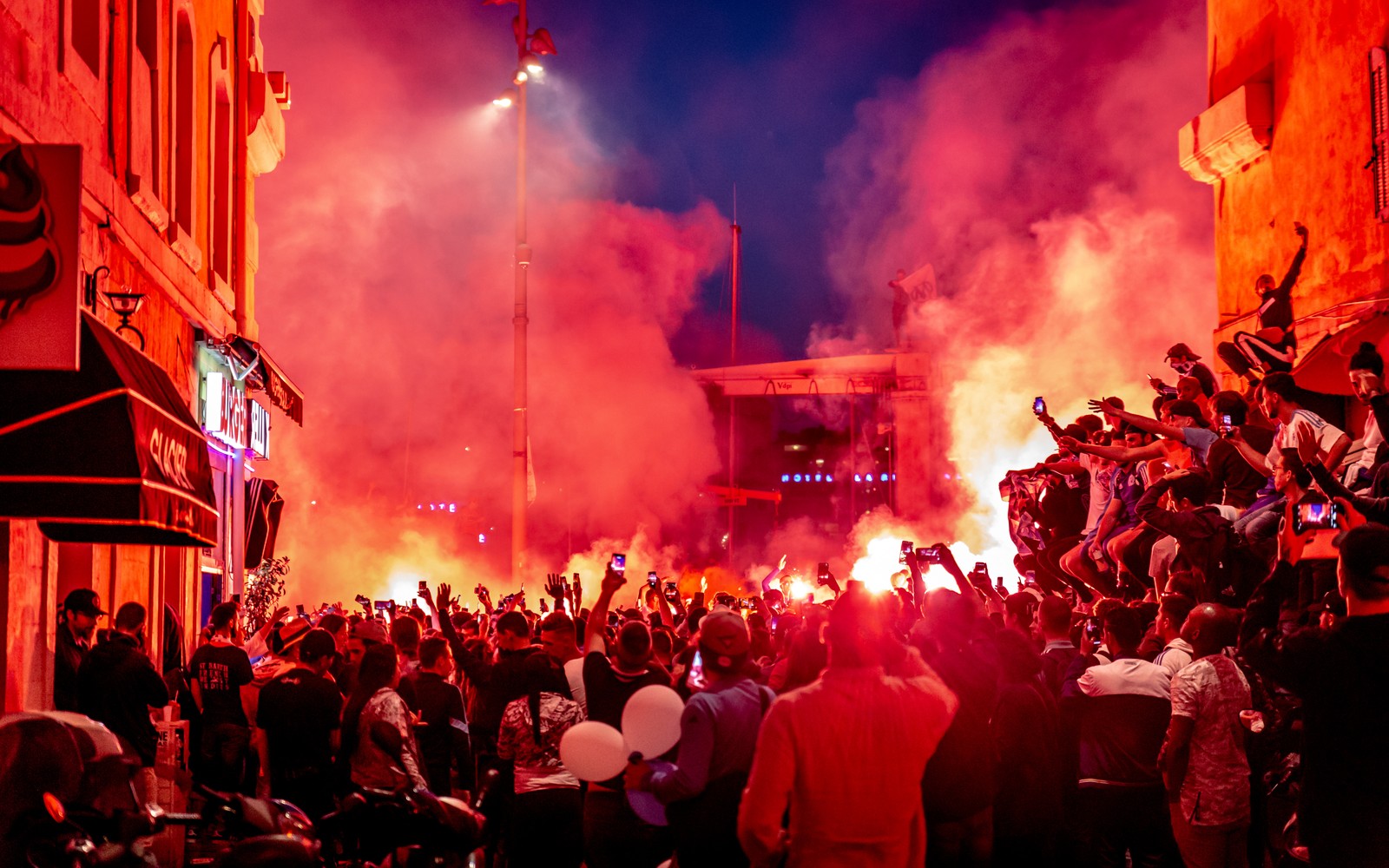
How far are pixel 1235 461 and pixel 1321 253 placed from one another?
4.70m

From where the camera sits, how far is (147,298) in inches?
471

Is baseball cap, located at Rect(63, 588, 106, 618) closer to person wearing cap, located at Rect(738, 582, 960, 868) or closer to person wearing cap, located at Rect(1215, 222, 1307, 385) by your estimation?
person wearing cap, located at Rect(738, 582, 960, 868)

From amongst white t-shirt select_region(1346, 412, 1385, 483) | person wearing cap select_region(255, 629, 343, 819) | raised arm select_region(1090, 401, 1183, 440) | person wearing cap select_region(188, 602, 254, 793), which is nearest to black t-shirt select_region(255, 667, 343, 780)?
person wearing cap select_region(255, 629, 343, 819)

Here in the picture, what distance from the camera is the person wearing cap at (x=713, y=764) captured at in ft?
17.6

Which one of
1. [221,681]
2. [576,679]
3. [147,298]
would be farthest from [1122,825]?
[147,298]

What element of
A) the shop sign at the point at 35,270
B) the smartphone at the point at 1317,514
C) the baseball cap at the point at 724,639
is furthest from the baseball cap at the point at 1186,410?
the shop sign at the point at 35,270

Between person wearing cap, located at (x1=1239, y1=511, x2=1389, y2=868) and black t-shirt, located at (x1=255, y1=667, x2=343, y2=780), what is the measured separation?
16.9ft

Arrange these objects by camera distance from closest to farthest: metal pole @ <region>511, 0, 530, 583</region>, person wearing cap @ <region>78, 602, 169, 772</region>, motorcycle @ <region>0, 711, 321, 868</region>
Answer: motorcycle @ <region>0, 711, 321, 868</region>, person wearing cap @ <region>78, 602, 169, 772</region>, metal pole @ <region>511, 0, 530, 583</region>

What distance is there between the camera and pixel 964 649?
5.96 m

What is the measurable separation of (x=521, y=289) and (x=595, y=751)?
17825 millimetres

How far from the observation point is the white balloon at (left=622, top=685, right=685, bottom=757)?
17.6ft

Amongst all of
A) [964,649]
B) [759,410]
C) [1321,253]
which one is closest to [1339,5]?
[1321,253]

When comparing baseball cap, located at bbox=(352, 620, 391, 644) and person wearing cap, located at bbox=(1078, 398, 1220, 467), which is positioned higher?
person wearing cap, located at bbox=(1078, 398, 1220, 467)

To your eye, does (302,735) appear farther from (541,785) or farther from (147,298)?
(147,298)
